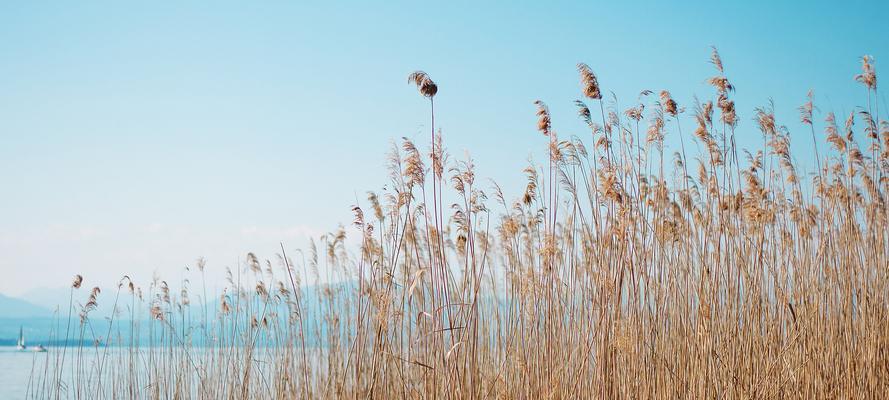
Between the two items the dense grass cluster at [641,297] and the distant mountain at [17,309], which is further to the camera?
the distant mountain at [17,309]

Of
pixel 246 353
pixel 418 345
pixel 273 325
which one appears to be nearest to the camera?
pixel 418 345

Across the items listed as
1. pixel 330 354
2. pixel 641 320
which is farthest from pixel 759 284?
pixel 330 354

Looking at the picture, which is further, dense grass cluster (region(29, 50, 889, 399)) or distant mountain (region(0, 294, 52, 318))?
distant mountain (region(0, 294, 52, 318))

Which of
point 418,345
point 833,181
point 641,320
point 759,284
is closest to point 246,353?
Answer: point 418,345

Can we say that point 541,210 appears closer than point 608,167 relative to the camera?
No

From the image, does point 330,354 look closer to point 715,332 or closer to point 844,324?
point 715,332

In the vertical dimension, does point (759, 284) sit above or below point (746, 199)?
below

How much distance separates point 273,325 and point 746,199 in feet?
9.46

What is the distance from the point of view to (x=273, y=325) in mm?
4430

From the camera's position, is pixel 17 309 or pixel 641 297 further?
pixel 17 309

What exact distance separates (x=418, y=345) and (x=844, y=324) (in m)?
1.95

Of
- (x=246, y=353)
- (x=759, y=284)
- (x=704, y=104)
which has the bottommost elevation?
(x=246, y=353)

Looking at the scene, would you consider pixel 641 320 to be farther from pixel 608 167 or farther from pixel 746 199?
pixel 746 199

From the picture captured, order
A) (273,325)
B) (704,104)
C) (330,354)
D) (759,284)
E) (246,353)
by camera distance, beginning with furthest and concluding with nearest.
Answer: (273,325) < (246,353) < (330,354) < (704,104) < (759,284)
